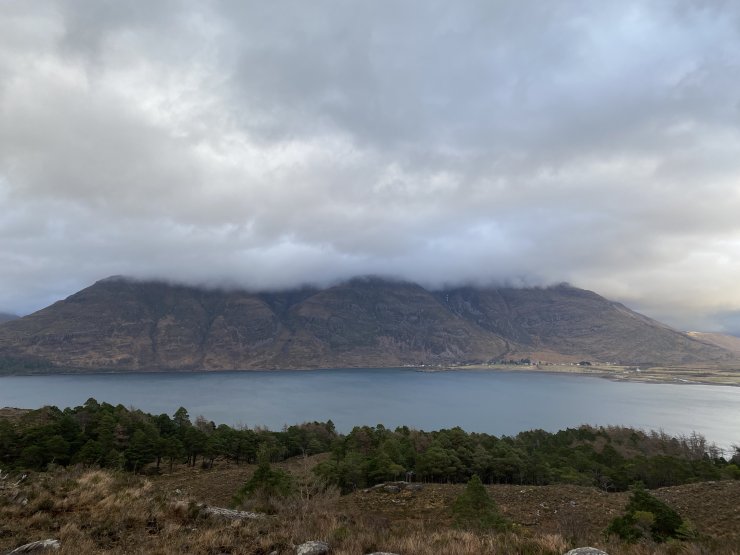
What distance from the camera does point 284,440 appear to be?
55.7m

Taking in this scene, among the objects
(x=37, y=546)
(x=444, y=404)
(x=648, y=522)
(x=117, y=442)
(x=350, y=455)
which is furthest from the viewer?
(x=444, y=404)

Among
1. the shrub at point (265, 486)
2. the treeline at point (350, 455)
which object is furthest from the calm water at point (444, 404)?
the shrub at point (265, 486)

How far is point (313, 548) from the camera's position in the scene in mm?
7891

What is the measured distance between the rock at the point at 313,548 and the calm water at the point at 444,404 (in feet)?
329

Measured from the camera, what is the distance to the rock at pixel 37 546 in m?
7.54

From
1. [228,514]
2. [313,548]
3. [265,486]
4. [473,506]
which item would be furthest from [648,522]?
[265,486]

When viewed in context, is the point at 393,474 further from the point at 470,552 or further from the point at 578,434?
the point at 578,434

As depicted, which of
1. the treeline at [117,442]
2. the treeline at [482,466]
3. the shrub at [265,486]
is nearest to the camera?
the shrub at [265,486]

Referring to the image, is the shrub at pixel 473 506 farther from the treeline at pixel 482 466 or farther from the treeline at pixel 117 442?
the treeline at pixel 117 442

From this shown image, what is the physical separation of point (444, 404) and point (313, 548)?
146468 millimetres

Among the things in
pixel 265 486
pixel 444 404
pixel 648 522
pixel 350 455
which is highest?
pixel 648 522

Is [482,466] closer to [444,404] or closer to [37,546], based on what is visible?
[37,546]

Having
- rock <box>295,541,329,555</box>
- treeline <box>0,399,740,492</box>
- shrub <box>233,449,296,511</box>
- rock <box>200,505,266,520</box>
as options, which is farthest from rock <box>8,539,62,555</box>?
treeline <box>0,399,740,492</box>

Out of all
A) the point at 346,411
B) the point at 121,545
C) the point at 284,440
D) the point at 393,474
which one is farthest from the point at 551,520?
the point at 346,411
